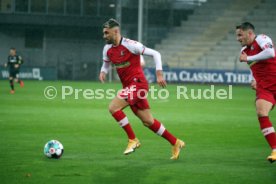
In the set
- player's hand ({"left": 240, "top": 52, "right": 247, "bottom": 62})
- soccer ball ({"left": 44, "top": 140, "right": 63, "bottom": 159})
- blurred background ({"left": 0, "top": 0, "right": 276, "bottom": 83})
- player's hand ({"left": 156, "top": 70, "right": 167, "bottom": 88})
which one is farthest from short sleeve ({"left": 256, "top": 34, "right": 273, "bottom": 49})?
blurred background ({"left": 0, "top": 0, "right": 276, "bottom": 83})

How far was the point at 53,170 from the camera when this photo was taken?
11.1 metres

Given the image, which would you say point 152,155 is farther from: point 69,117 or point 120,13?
point 120,13

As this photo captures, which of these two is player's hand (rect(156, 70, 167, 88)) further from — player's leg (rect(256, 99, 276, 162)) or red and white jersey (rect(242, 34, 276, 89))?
player's leg (rect(256, 99, 276, 162))

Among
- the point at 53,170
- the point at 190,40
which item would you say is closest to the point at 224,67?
the point at 190,40

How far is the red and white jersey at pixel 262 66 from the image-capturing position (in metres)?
12.1

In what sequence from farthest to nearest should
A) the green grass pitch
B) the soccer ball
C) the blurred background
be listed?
the blurred background, the soccer ball, the green grass pitch

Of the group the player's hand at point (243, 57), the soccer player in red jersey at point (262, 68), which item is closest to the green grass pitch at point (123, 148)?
the soccer player in red jersey at point (262, 68)

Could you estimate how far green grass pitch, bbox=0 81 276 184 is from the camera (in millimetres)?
10695

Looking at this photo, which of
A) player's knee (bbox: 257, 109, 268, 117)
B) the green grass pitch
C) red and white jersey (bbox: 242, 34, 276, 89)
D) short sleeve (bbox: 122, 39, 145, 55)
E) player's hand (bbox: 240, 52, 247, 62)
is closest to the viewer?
the green grass pitch

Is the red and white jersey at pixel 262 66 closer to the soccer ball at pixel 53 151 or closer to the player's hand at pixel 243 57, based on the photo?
the player's hand at pixel 243 57

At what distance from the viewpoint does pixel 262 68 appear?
1227 centimetres

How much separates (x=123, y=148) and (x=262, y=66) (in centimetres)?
348

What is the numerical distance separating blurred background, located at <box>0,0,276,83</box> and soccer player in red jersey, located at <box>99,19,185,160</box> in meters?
37.8

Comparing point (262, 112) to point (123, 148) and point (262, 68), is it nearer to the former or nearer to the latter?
point (262, 68)
